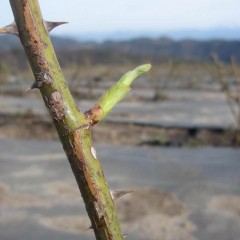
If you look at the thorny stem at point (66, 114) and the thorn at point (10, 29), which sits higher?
the thorn at point (10, 29)

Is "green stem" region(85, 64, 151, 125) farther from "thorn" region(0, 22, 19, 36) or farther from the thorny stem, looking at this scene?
"thorn" region(0, 22, 19, 36)

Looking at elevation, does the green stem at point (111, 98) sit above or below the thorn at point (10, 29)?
below

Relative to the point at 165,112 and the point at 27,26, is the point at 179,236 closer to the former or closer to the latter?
the point at 27,26

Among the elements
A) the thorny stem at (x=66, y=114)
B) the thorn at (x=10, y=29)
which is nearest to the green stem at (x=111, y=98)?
the thorny stem at (x=66, y=114)

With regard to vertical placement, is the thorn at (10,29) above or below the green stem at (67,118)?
above

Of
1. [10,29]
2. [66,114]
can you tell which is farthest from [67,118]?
[10,29]

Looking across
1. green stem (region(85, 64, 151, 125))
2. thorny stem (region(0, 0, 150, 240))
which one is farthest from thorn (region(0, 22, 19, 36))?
→ green stem (region(85, 64, 151, 125))

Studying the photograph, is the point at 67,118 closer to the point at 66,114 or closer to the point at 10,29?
the point at 66,114

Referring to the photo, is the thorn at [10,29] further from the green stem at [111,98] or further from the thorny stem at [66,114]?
the green stem at [111,98]
